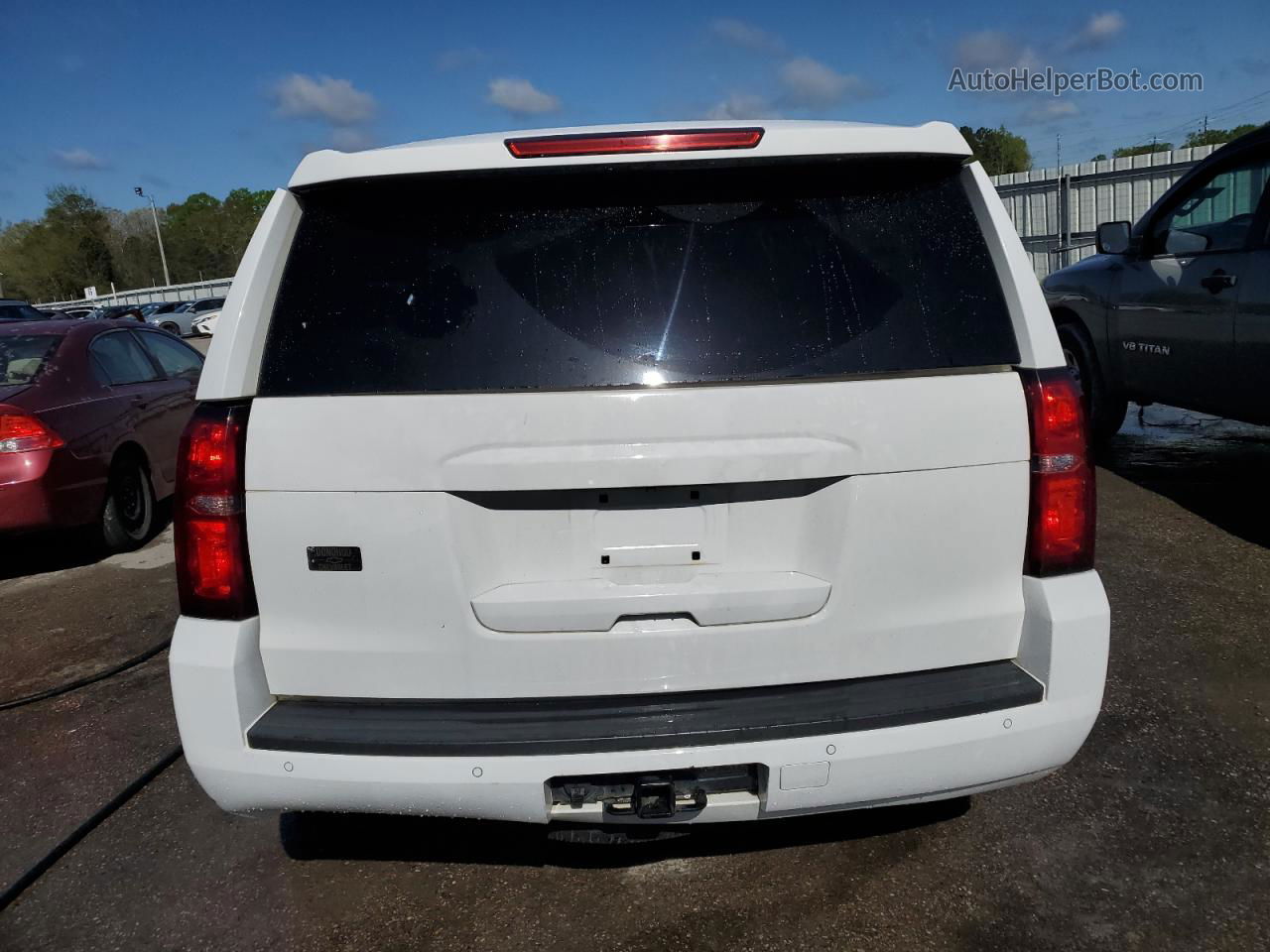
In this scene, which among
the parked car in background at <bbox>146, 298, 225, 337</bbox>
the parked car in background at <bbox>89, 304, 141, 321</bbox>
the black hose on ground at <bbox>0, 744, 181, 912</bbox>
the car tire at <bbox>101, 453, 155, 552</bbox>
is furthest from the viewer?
the parked car in background at <bbox>146, 298, 225, 337</bbox>

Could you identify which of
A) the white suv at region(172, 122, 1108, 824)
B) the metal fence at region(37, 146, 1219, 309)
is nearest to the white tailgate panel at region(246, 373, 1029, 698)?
the white suv at region(172, 122, 1108, 824)

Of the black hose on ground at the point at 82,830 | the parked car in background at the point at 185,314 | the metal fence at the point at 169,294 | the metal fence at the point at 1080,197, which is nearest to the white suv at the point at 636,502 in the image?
the black hose on ground at the point at 82,830

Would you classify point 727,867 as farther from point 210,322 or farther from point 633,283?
point 210,322

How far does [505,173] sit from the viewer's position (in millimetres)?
2238

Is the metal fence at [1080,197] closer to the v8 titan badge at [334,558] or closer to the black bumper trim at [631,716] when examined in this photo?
the black bumper trim at [631,716]

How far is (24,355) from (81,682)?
290 centimetres

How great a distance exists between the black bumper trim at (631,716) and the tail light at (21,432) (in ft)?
14.3

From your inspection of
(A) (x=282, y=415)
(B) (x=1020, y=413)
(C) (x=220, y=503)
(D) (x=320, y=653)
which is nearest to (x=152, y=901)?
(D) (x=320, y=653)

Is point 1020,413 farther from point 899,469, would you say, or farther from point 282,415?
point 282,415

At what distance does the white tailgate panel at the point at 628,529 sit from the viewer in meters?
2.12

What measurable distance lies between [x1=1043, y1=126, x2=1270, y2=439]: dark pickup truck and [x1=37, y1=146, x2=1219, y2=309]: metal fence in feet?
27.4

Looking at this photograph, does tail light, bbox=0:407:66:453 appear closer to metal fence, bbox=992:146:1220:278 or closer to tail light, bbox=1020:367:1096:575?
tail light, bbox=1020:367:1096:575

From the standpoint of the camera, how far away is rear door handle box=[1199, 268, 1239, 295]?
5.66 meters

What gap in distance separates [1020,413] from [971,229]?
1.55 feet
